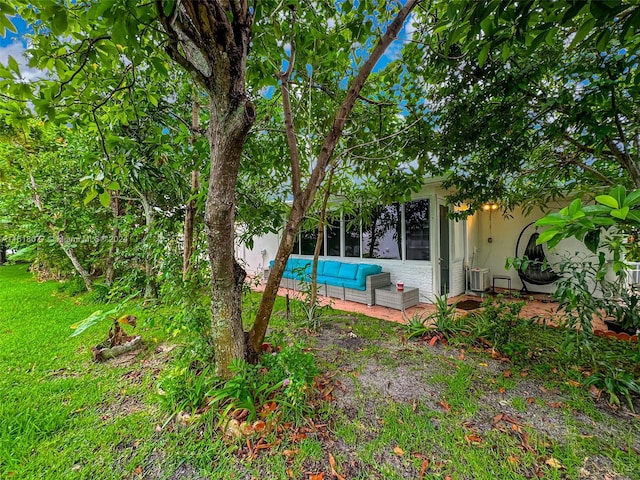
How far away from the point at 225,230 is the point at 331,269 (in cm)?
511

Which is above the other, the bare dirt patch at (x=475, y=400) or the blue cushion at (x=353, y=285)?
the blue cushion at (x=353, y=285)

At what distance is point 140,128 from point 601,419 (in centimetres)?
501

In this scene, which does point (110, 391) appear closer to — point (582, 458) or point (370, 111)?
point (582, 458)

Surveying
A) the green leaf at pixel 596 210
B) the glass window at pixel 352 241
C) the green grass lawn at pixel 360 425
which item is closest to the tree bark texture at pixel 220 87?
the green grass lawn at pixel 360 425

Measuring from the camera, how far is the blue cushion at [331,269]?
6.59 m

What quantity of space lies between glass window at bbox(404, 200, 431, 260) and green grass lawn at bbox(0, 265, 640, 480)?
2850 millimetres

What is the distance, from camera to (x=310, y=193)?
88.7 inches

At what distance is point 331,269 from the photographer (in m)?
6.74

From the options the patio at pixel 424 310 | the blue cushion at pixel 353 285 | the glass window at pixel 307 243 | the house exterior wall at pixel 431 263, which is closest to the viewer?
the patio at pixel 424 310

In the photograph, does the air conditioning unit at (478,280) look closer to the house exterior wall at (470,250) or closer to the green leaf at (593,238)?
the house exterior wall at (470,250)

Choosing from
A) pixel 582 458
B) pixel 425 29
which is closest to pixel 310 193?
pixel 425 29

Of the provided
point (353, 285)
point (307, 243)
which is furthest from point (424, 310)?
point (307, 243)

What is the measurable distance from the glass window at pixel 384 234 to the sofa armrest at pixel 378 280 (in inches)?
22.7

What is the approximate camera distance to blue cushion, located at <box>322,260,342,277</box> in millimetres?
6586
